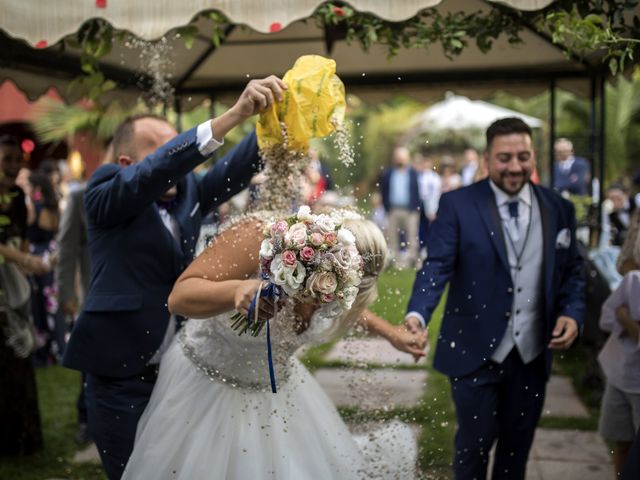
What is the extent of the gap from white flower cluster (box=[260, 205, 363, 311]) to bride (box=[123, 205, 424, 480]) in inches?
2.5

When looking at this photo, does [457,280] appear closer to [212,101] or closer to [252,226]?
[252,226]

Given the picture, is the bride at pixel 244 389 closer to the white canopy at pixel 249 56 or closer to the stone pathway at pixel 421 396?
the stone pathway at pixel 421 396

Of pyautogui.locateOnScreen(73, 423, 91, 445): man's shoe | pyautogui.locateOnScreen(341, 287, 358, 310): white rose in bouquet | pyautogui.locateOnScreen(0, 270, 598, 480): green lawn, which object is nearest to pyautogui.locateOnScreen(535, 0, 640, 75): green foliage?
pyautogui.locateOnScreen(0, 270, 598, 480): green lawn

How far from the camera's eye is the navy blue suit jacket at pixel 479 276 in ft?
12.5

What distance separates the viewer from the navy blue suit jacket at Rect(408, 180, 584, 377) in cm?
381

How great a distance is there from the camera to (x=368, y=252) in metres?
2.76

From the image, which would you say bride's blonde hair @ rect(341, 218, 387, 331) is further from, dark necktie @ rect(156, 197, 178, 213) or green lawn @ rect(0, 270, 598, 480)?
dark necktie @ rect(156, 197, 178, 213)


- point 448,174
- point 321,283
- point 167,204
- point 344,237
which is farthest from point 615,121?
point 321,283

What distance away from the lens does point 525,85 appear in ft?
22.8

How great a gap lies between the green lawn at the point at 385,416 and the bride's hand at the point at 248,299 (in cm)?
81

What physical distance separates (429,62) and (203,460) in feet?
15.4

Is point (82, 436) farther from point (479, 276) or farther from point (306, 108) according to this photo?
point (306, 108)

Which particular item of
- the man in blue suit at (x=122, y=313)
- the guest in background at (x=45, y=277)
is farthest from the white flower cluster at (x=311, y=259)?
the guest in background at (x=45, y=277)

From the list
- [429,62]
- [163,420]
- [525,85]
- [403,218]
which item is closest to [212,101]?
[429,62]
